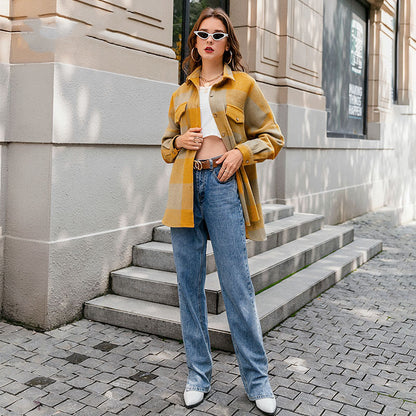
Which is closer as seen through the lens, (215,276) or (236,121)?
(236,121)

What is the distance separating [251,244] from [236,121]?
276 centimetres

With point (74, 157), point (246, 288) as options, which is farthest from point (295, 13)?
point (246, 288)

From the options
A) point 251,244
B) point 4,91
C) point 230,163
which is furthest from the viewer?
point 251,244

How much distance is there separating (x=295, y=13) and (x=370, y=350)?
5929 mm

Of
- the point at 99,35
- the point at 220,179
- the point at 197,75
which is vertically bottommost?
the point at 220,179

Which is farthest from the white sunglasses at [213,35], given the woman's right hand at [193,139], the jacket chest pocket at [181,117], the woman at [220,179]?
the woman's right hand at [193,139]

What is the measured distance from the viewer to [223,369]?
12.8 ft

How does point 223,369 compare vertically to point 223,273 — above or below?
below

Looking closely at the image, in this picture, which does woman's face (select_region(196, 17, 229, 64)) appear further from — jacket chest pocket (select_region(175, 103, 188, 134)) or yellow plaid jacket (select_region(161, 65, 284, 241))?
jacket chest pocket (select_region(175, 103, 188, 134))

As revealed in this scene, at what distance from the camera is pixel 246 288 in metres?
3.28

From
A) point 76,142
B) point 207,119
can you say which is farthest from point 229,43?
point 76,142

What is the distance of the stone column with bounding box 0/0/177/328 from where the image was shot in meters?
4.53

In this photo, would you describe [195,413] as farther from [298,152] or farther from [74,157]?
[298,152]

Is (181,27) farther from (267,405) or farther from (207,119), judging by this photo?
(267,405)
